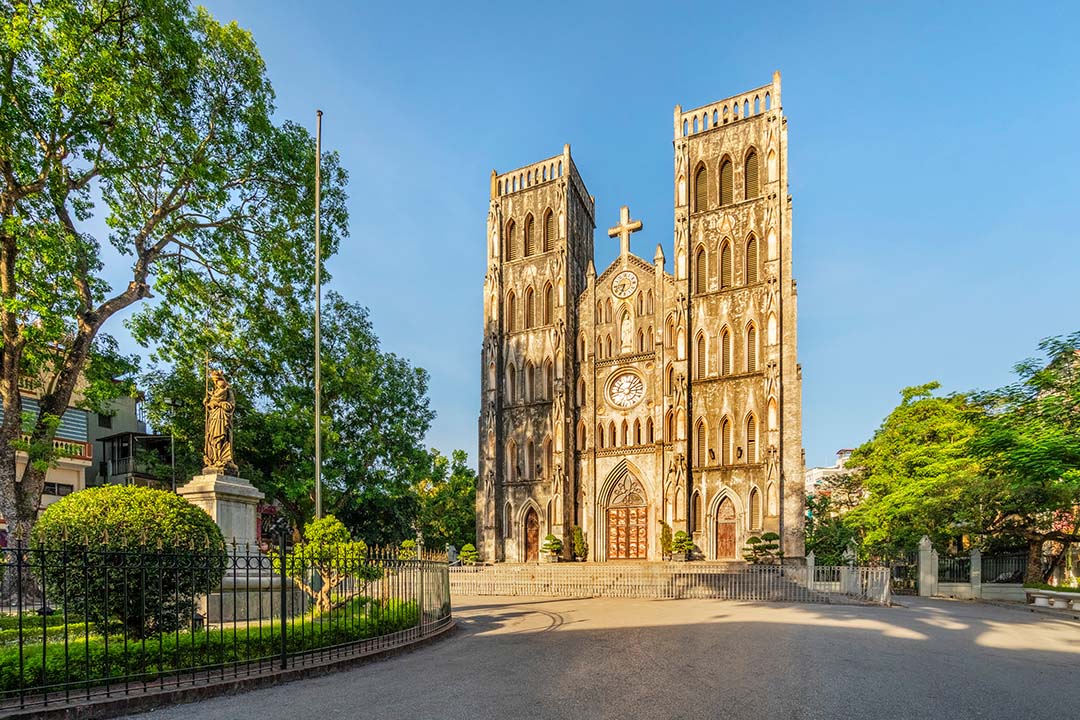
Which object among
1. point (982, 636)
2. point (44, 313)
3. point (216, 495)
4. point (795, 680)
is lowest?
point (982, 636)

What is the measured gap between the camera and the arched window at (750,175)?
37500 mm

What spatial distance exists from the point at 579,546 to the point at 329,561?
27441 mm

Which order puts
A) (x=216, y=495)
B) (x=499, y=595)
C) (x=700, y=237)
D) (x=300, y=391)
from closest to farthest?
(x=216, y=495) < (x=499, y=595) < (x=300, y=391) < (x=700, y=237)

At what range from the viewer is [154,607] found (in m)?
9.31

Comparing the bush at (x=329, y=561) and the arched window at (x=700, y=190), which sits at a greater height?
the arched window at (x=700, y=190)

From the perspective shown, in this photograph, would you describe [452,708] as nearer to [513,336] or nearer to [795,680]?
[795,680]

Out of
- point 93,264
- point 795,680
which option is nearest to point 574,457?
point 93,264

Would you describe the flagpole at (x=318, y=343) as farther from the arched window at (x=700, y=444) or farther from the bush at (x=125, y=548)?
the arched window at (x=700, y=444)

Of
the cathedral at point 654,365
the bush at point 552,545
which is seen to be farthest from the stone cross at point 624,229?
the bush at point 552,545

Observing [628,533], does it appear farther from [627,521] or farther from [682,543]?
[682,543]

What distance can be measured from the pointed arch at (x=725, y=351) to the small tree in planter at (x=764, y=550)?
859 cm

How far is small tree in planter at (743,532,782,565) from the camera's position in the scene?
3098 centimetres

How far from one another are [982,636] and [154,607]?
15331mm

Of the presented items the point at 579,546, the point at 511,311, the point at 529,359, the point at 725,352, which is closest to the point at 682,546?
the point at 579,546
